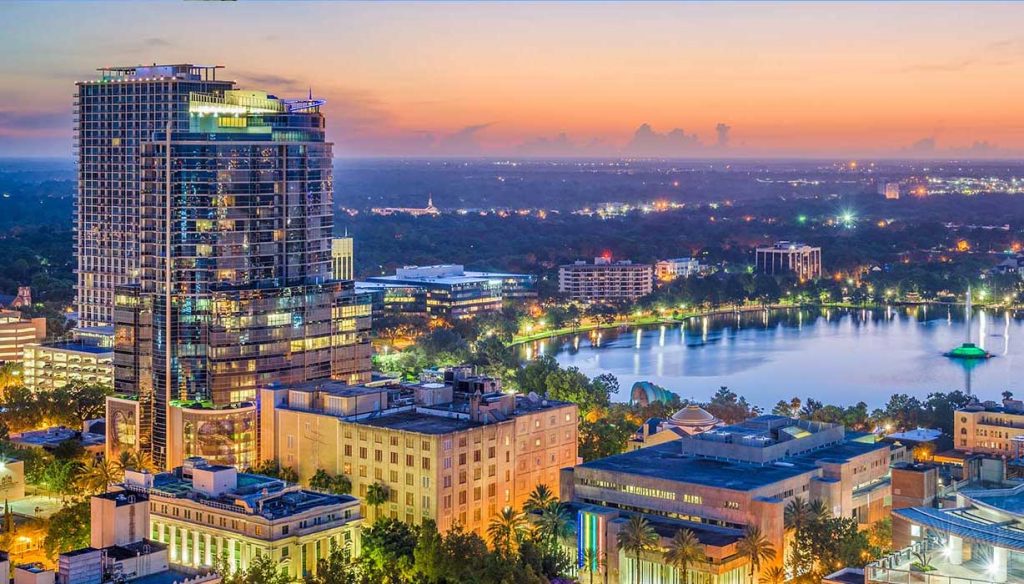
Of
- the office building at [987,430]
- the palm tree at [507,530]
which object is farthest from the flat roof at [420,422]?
the office building at [987,430]

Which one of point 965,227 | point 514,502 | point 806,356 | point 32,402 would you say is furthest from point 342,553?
point 965,227

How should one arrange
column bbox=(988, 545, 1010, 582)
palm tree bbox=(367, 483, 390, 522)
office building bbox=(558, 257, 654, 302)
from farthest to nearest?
office building bbox=(558, 257, 654, 302), palm tree bbox=(367, 483, 390, 522), column bbox=(988, 545, 1010, 582)

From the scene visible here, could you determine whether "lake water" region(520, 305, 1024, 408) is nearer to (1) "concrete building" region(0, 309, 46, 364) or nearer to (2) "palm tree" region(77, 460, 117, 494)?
(1) "concrete building" region(0, 309, 46, 364)

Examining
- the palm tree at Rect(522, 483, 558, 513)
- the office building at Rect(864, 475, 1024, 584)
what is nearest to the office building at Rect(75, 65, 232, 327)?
the palm tree at Rect(522, 483, 558, 513)

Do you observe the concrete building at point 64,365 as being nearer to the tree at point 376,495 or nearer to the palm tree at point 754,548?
the tree at point 376,495

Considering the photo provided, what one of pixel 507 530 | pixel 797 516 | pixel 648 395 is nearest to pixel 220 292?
pixel 507 530

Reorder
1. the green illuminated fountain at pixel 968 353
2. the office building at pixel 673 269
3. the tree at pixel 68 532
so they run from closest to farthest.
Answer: the tree at pixel 68 532, the green illuminated fountain at pixel 968 353, the office building at pixel 673 269
